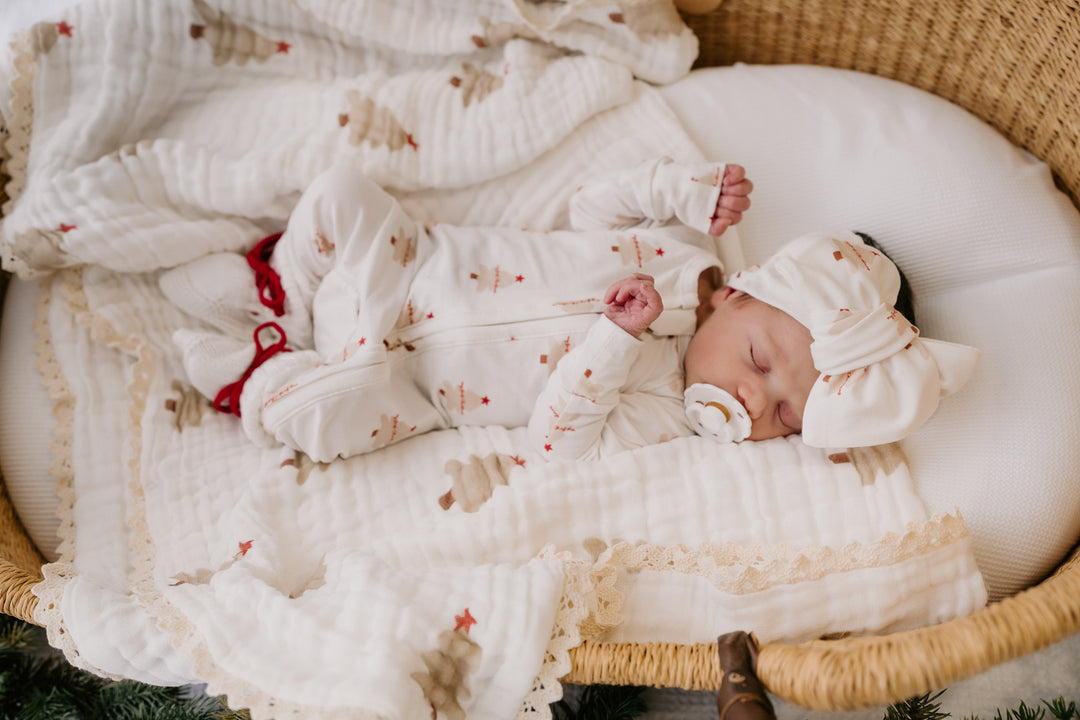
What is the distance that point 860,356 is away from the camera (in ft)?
3.29

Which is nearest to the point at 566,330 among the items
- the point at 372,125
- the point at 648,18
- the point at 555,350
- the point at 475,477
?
the point at 555,350

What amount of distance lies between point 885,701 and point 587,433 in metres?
0.51

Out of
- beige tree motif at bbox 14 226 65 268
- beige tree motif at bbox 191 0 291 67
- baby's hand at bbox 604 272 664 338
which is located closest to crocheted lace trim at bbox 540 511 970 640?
baby's hand at bbox 604 272 664 338

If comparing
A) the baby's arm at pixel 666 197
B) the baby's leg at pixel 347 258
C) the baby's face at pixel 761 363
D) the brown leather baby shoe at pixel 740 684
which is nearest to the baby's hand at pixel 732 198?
the baby's arm at pixel 666 197

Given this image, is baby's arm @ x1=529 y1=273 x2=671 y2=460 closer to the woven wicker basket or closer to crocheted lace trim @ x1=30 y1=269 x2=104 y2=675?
the woven wicker basket

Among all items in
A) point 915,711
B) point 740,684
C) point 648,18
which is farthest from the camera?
point 648,18

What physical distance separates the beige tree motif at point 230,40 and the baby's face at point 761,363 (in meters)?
0.87

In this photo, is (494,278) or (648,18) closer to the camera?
(494,278)

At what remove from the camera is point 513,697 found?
835 millimetres

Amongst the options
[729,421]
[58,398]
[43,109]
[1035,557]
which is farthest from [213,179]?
[1035,557]

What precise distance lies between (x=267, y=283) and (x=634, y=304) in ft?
1.95

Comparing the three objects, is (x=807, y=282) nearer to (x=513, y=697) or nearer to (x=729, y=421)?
(x=729, y=421)

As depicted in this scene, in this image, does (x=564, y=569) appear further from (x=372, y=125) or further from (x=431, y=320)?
(x=372, y=125)

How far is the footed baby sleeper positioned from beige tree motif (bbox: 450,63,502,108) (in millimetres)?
248
